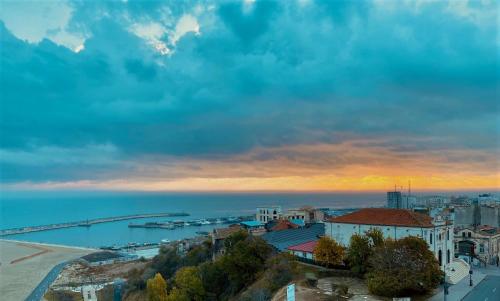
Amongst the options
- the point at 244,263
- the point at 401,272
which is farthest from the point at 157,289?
the point at 401,272

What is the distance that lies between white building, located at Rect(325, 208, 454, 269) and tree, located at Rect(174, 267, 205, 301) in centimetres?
1327

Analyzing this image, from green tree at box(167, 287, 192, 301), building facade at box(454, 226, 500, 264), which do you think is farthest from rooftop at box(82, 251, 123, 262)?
building facade at box(454, 226, 500, 264)

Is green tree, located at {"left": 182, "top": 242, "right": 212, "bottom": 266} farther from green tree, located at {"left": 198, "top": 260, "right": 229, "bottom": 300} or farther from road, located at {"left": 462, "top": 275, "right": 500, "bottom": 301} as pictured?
road, located at {"left": 462, "top": 275, "right": 500, "bottom": 301}

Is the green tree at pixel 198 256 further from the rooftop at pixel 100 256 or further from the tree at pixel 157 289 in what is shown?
the rooftop at pixel 100 256

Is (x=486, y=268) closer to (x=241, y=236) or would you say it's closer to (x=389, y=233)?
(x=389, y=233)

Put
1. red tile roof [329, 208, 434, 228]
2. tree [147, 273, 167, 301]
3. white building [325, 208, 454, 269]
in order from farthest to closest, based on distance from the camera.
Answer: tree [147, 273, 167, 301], red tile roof [329, 208, 434, 228], white building [325, 208, 454, 269]

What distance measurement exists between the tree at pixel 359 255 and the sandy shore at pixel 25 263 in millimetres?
35974

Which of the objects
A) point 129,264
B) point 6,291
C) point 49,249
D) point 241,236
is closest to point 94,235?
point 49,249

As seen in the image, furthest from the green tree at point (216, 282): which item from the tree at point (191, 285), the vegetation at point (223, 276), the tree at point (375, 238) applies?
the tree at point (375, 238)

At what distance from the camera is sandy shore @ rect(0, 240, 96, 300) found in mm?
50237

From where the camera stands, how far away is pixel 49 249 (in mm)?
85500

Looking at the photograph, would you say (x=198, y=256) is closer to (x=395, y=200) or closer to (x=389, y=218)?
(x=389, y=218)

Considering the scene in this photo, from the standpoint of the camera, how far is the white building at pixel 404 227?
33031mm

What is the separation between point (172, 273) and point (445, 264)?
27463 mm
